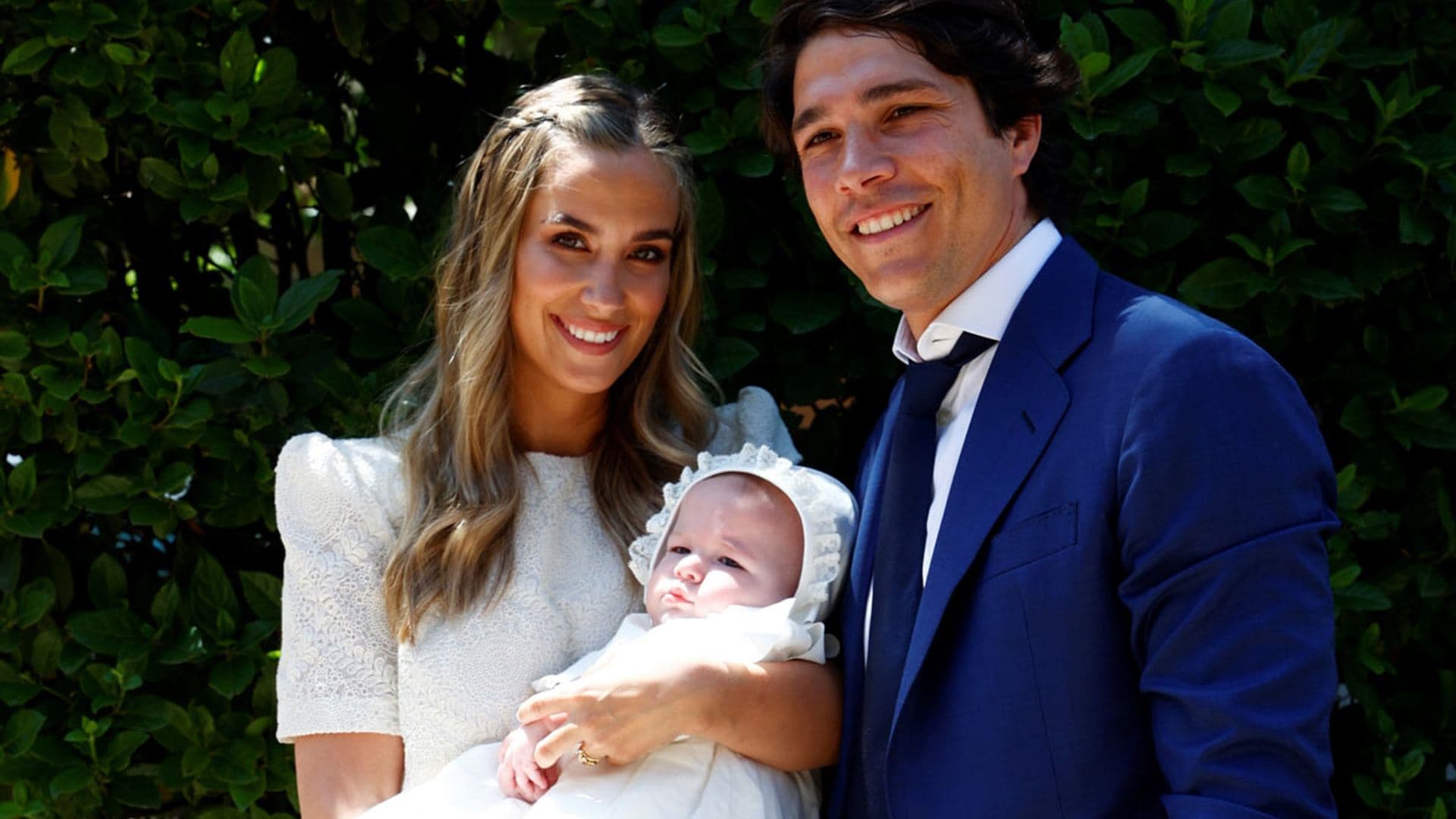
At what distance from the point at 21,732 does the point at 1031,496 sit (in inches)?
76.3

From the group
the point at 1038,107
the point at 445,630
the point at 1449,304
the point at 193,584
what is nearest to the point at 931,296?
the point at 1038,107

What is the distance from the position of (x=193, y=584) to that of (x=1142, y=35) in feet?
6.84

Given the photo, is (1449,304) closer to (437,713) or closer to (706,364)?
(706,364)

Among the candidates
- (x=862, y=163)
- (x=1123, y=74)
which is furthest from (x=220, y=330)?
(x=1123, y=74)

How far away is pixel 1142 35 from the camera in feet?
8.76

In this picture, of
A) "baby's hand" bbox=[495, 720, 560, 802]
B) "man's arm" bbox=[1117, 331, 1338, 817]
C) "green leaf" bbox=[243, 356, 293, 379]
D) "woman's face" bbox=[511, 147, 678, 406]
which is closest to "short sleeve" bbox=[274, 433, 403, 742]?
"green leaf" bbox=[243, 356, 293, 379]

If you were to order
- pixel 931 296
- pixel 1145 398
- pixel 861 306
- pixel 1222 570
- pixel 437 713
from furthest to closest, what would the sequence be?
1. pixel 861 306
2. pixel 437 713
3. pixel 931 296
4. pixel 1145 398
5. pixel 1222 570

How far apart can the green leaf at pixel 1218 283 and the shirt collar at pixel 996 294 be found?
2.03ft

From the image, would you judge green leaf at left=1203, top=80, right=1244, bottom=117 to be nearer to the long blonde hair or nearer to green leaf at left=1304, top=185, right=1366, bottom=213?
green leaf at left=1304, top=185, right=1366, bottom=213

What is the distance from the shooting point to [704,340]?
2.97m

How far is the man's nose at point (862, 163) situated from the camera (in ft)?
7.03

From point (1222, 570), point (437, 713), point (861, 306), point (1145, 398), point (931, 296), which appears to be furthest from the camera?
point (861, 306)

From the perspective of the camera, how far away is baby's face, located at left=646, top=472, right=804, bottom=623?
7.97 ft

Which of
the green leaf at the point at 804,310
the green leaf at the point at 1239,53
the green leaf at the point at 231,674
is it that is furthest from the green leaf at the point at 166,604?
the green leaf at the point at 1239,53
